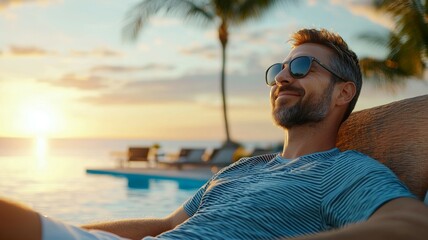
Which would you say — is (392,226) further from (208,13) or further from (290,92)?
(208,13)

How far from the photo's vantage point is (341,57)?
2.30 m

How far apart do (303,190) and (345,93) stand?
579mm

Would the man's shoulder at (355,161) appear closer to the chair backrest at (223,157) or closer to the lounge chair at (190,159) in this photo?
the chair backrest at (223,157)

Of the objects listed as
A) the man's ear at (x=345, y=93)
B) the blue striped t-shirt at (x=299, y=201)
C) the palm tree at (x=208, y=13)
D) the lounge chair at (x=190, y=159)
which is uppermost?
the palm tree at (x=208, y=13)

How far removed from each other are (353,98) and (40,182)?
12675 millimetres

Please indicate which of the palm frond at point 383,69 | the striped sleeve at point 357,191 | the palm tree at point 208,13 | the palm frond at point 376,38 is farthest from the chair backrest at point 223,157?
the striped sleeve at point 357,191

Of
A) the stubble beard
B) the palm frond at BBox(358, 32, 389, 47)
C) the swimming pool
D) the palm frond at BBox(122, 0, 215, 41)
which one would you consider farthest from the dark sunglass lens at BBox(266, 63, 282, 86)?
the palm frond at BBox(358, 32, 389, 47)

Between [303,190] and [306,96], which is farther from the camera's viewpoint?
[306,96]

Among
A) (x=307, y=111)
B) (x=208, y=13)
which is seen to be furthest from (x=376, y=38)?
(x=307, y=111)

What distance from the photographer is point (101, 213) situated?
364 inches

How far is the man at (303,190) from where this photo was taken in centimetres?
142

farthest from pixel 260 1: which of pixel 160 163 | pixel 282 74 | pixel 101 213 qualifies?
pixel 282 74

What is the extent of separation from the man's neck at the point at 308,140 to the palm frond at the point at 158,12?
17.3m

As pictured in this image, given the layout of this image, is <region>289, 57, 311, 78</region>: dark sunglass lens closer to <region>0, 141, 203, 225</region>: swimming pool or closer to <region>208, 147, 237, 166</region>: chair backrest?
<region>0, 141, 203, 225</region>: swimming pool
